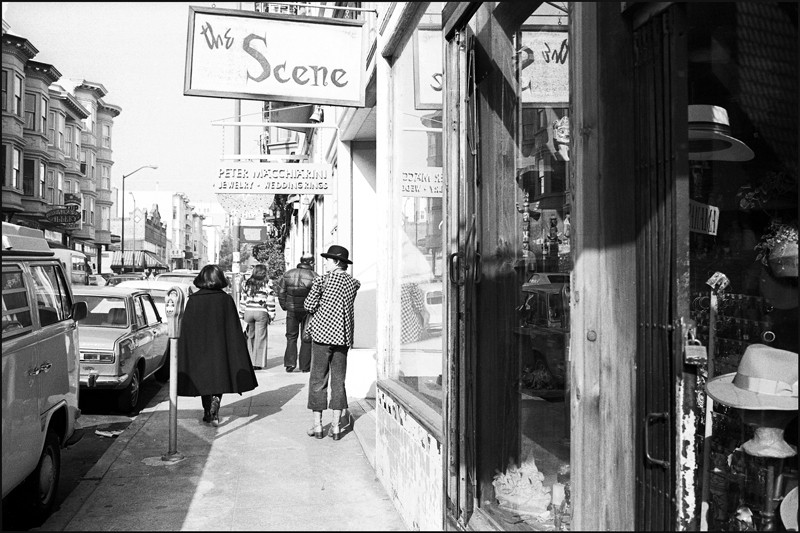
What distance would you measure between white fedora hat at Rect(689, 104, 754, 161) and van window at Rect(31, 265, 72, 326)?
452 centimetres

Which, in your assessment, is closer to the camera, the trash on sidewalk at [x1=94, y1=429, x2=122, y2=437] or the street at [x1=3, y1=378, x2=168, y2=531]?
the street at [x1=3, y1=378, x2=168, y2=531]

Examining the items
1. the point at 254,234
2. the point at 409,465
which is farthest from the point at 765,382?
the point at 254,234

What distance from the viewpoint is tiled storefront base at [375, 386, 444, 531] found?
414 centimetres

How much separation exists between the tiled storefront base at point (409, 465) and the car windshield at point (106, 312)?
5.30 meters

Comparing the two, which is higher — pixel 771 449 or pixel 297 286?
pixel 297 286

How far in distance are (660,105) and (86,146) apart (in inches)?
2420

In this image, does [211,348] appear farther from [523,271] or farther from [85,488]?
[523,271]

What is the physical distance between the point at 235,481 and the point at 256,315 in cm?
631

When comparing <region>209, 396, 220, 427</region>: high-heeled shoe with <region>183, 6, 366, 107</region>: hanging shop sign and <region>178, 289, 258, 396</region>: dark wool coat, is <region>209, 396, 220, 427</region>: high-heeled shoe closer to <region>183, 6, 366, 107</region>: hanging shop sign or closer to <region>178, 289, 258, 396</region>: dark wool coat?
<region>178, 289, 258, 396</region>: dark wool coat

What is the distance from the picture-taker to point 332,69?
22.8ft

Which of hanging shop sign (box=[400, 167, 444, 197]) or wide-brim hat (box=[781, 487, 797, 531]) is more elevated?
hanging shop sign (box=[400, 167, 444, 197])

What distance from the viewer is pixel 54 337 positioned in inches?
212

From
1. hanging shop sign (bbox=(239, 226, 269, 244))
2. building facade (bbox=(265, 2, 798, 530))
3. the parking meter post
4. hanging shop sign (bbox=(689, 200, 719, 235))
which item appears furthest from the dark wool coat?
hanging shop sign (bbox=(239, 226, 269, 244))

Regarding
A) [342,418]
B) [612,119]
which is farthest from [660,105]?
[342,418]
